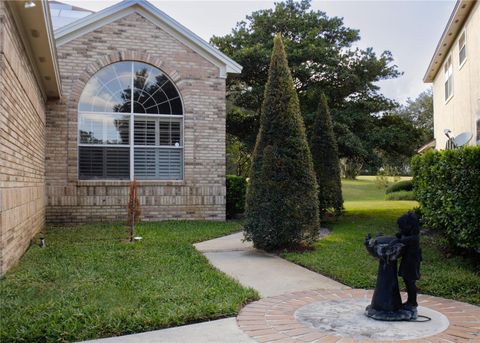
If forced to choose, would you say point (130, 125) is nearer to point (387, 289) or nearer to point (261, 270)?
point (261, 270)

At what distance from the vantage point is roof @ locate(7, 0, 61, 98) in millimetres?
6465

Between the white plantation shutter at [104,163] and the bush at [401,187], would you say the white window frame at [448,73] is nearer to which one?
the white plantation shutter at [104,163]

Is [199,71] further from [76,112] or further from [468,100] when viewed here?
[468,100]

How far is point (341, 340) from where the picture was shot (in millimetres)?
3797

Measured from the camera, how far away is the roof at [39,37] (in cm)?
646

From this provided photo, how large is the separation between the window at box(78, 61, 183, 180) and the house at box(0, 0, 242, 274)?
0.03m

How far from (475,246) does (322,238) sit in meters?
3.96

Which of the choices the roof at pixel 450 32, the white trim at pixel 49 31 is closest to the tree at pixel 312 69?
the roof at pixel 450 32

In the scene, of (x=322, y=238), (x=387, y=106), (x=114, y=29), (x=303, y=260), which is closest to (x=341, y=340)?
(x=303, y=260)

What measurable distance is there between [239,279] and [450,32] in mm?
10904

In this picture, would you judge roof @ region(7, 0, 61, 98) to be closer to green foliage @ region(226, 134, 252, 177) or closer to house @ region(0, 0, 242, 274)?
house @ region(0, 0, 242, 274)

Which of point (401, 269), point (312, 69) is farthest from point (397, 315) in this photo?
point (312, 69)

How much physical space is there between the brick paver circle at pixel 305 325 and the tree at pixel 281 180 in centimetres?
288

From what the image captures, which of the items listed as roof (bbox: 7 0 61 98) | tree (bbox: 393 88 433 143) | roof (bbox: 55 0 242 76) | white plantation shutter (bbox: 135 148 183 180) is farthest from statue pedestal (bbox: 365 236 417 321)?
tree (bbox: 393 88 433 143)
